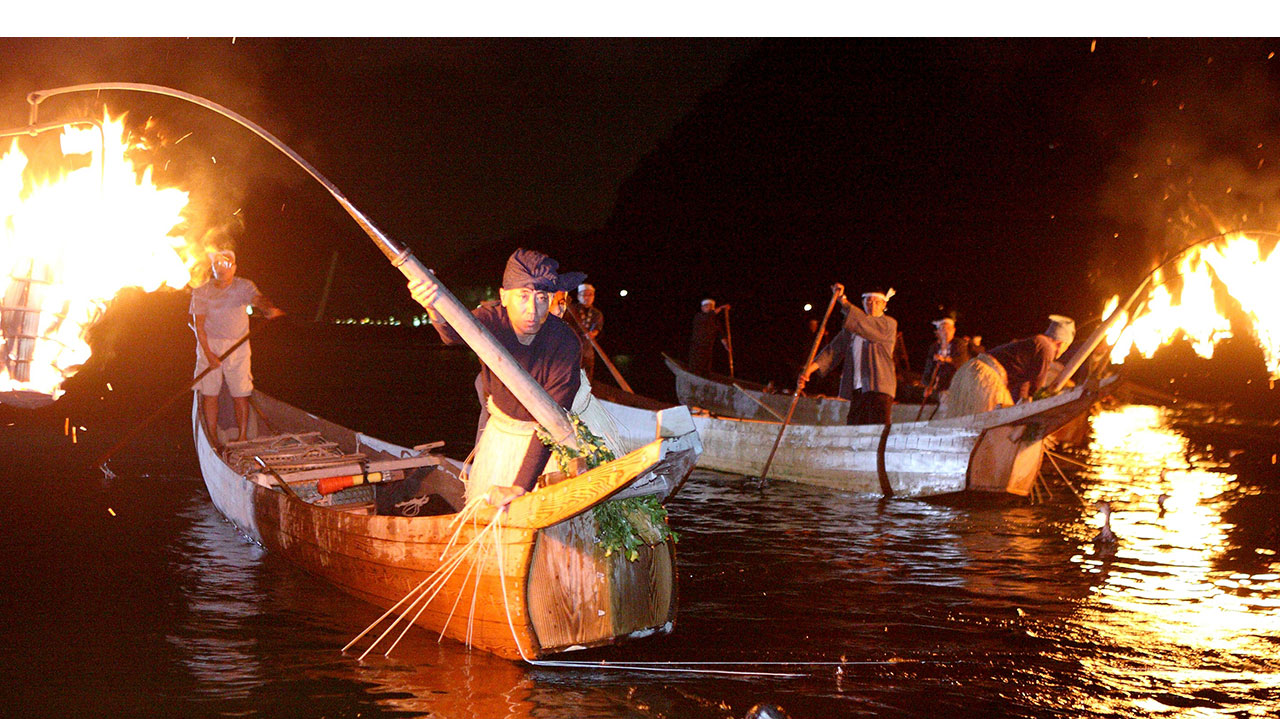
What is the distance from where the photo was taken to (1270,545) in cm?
908

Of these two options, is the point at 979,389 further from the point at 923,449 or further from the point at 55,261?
the point at 55,261

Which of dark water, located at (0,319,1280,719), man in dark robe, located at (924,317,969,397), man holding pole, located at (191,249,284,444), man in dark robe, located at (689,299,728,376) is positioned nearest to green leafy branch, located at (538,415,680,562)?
dark water, located at (0,319,1280,719)

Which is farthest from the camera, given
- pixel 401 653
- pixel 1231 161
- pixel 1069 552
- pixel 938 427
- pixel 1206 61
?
pixel 1206 61

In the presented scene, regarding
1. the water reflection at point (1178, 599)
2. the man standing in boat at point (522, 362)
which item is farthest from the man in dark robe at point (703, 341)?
the man standing in boat at point (522, 362)

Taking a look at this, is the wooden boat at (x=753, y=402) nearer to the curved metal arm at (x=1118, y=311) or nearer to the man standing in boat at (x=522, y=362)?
the curved metal arm at (x=1118, y=311)

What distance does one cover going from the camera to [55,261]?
5.68 meters

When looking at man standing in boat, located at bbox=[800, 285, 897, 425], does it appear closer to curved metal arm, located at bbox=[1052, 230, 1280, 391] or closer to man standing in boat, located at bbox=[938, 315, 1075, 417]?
man standing in boat, located at bbox=[938, 315, 1075, 417]

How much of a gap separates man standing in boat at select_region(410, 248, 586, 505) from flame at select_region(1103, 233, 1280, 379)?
19.8 feet

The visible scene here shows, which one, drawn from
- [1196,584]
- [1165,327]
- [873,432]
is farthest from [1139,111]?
[1196,584]

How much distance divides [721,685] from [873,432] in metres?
6.08

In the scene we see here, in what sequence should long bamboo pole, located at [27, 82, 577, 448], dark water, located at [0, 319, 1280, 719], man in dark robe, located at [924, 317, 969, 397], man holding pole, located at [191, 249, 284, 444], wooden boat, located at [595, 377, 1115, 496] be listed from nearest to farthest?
long bamboo pole, located at [27, 82, 577, 448] < dark water, located at [0, 319, 1280, 719] < wooden boat, located at [595, 377, 1115, 496] < man holding pole, located at [191, 249, 284, 444] < man in dark robe, located at [924, 317, 969, 397]

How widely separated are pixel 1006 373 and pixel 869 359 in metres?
1.44

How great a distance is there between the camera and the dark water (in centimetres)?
527

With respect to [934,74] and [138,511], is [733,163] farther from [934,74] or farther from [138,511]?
[138,511]
